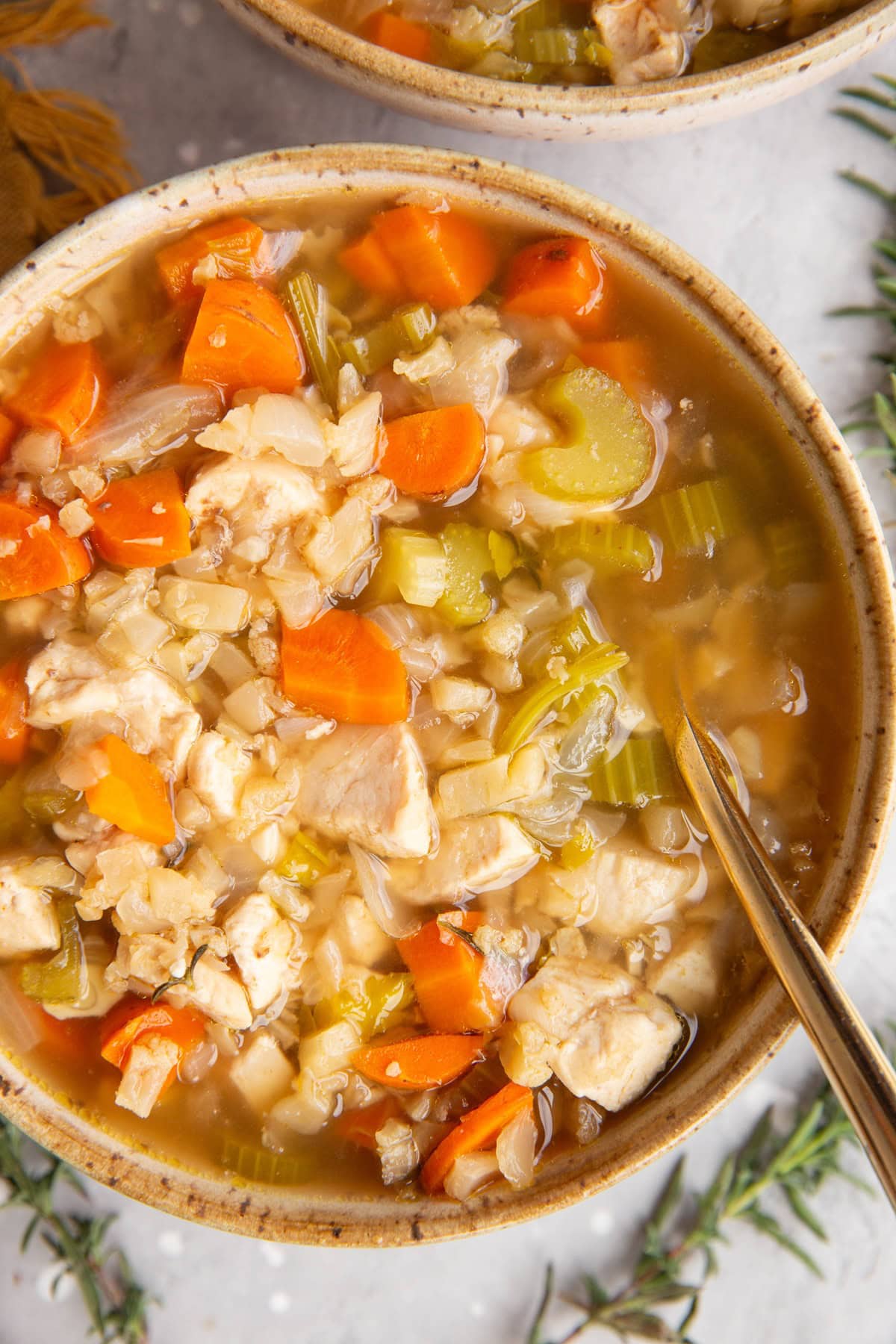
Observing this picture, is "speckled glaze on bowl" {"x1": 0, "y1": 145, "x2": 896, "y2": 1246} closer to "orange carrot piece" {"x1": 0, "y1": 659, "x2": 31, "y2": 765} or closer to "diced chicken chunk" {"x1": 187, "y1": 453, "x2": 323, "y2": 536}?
"diced chicken chunk" {"x1": 187, "y1": 453, "x2": 323, "y2": 536}

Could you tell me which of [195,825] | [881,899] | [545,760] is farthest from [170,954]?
[881,899]

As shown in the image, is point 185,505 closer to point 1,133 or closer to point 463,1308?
point 1,133

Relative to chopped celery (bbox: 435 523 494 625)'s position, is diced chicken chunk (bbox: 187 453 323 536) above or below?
above

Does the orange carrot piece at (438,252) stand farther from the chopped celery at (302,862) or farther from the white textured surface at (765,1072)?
the chopped celery at (302,862)

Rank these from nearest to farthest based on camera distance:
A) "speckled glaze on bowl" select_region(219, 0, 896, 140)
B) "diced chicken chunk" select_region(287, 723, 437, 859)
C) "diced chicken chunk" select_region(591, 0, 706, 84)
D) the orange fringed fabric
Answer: "speckled glaze on bowl" select_region(219, 0, 896, 140), "diced chicken chunk" select_region(287, 723, 437, 859), "diced chicken chunk" select_region(591, 0, 706, 84), the orange fringed fabric

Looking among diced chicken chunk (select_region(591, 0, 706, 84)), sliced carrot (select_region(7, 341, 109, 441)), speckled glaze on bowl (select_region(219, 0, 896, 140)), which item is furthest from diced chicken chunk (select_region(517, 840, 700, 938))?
diced chicken chunk (select_region(591, 0, 706, 84))

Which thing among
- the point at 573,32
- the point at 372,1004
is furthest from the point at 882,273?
the point at 372,1004
